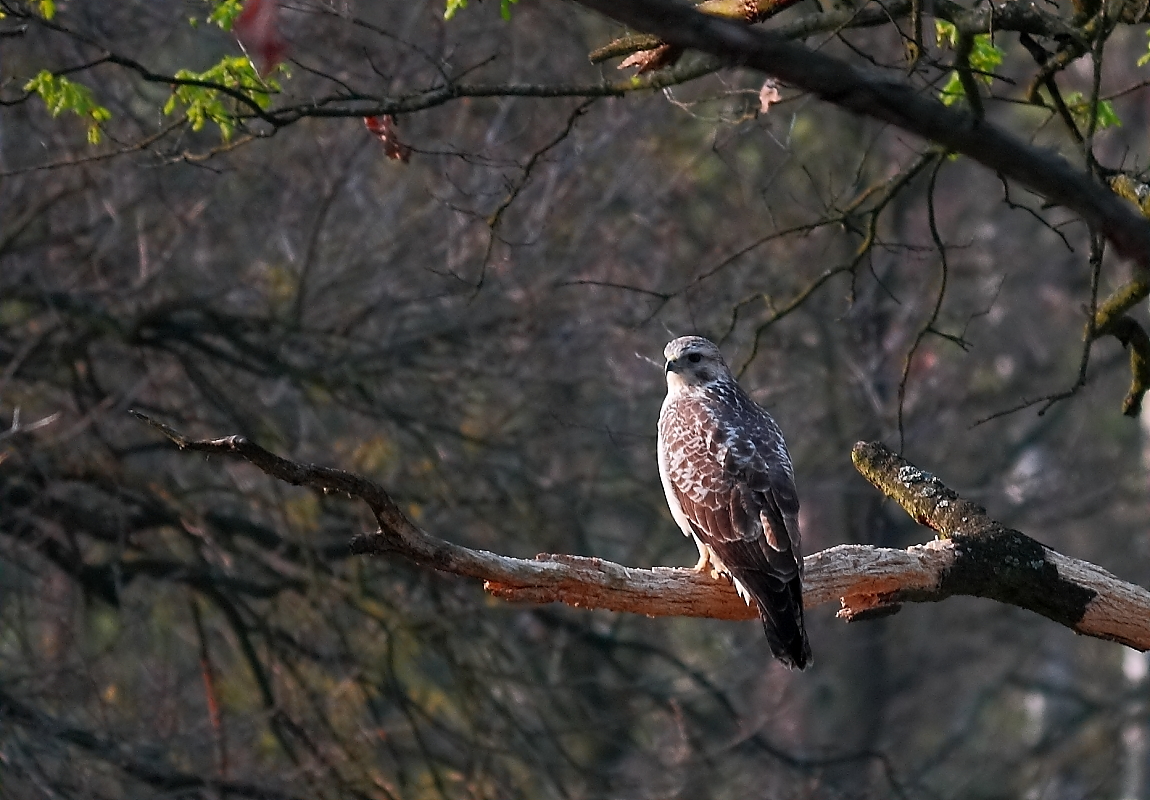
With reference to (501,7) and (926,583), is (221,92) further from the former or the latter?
(926,583)

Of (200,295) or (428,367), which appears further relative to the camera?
(428,367)

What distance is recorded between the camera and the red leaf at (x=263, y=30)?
6.85 m

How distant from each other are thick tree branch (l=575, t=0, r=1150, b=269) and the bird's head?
5.23 m

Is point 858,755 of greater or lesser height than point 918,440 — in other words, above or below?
below

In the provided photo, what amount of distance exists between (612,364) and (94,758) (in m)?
4.96

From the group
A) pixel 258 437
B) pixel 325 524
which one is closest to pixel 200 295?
pixel 258 437

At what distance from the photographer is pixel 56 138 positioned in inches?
399

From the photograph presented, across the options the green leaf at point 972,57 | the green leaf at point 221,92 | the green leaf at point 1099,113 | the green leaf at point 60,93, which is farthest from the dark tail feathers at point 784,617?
the green leaf at point 60,93

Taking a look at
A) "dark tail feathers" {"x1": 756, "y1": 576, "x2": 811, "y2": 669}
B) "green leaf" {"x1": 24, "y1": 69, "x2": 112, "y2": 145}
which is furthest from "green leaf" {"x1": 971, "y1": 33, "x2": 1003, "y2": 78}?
"green leaf" {"x1": 24, "y1": 69, "x2": 112, "y2": 145}

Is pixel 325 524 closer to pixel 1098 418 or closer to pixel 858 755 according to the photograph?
pixel 858 755

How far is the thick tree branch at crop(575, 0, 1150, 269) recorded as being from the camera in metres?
3.04

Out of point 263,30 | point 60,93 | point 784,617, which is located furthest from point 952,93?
point 60,93

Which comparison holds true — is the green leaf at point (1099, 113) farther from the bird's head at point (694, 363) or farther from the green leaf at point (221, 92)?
the green leaf at point (221, 92)

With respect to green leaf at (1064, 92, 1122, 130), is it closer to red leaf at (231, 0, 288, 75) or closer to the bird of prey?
the bird of prey
